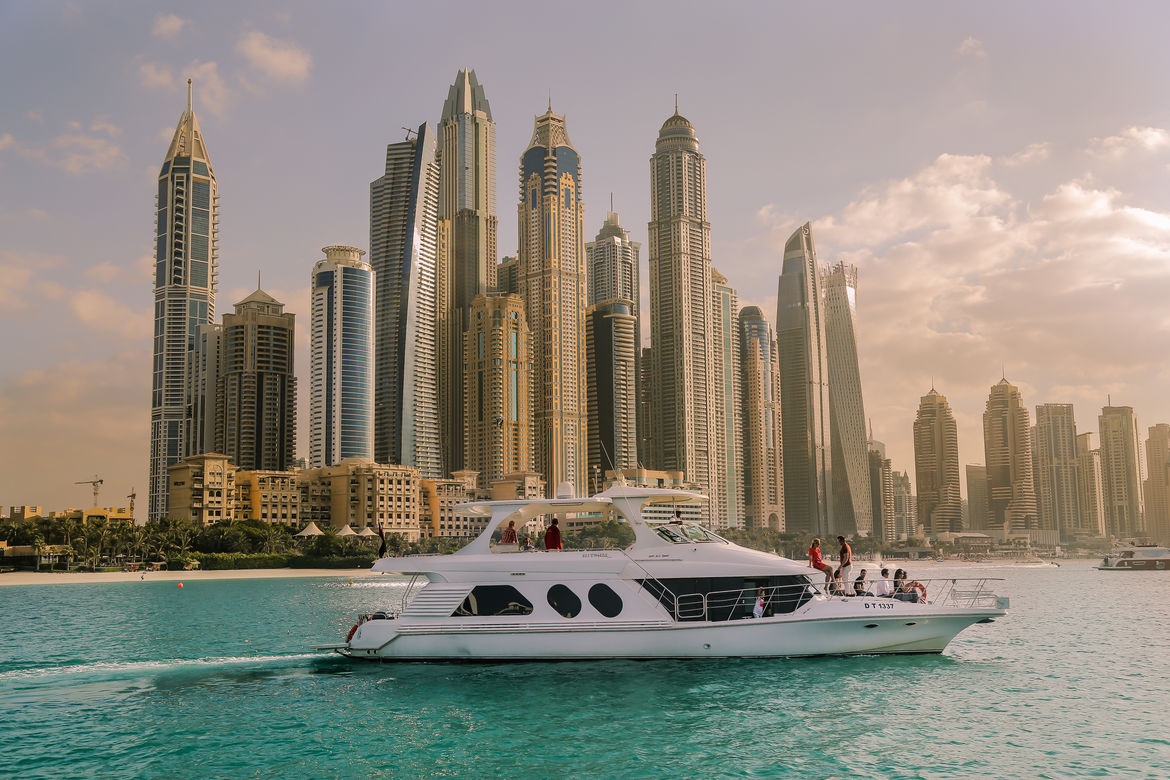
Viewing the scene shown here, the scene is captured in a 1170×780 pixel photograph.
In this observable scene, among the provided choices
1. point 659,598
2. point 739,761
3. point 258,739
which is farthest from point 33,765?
point 659,598

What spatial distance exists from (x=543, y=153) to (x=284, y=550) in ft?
356

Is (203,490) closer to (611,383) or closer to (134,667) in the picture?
(611,383)

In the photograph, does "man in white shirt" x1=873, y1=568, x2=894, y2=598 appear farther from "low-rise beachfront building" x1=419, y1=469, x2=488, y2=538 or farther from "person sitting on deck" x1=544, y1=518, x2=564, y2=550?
"low-rise beachfront building" x1=419, y1=469, x2=488, y2=538

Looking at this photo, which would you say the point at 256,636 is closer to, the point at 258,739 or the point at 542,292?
the point at 258,739

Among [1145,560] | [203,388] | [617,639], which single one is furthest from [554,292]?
[617,639]

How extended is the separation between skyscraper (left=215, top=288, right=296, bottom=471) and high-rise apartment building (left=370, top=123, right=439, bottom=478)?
74.2ft

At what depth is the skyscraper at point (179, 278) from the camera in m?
187

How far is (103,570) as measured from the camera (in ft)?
280

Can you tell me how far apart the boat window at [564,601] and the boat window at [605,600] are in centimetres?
36

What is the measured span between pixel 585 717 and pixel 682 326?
178m

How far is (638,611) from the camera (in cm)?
2002

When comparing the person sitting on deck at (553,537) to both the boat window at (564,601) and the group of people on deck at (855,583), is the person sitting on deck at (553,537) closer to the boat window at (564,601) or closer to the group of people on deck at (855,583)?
the boat window at (564,601)

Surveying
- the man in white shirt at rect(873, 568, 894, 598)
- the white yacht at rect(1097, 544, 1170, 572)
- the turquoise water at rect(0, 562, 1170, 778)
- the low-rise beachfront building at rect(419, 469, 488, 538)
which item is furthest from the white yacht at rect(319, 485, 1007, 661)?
the low-rise beachfront building at rect(419, 469, 488, 538)

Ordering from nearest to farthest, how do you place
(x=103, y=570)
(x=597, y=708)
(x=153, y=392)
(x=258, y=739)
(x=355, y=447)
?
(x=258, y=739) < (x=597, y=708) < (x=103, y=570) < (x=355, y=447) < (x=153, y=392)
